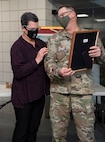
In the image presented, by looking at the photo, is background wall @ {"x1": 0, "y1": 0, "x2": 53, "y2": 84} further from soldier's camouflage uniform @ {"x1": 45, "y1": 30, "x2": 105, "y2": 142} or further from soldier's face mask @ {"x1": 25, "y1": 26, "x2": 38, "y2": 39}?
soldier's camouflage uniform @ {"x1": 45, "y1": 30, "x2": 105, "y2": 142}

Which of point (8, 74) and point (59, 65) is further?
point (8, 74)

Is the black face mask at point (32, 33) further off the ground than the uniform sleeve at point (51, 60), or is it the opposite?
the black face mask at point (32, 33)

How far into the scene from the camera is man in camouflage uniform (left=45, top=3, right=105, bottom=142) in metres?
1.92

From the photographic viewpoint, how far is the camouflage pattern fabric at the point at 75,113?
1.97 m

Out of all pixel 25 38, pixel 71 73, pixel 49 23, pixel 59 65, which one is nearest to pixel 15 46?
pixel 25 38

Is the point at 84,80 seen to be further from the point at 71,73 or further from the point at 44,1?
the point at 44,1

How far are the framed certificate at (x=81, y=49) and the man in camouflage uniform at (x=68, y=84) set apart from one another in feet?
0.16

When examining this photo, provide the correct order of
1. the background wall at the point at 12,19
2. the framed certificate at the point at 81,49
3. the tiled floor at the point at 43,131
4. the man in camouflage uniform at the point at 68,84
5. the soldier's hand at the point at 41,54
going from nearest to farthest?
the framed certificate at the point at 81,49
the man in camouflage uniform at the point at 68,84
the soldier's hand at the point at 41,54
the tiled floor at the point at 43,131
the background wall at the point at 12,19

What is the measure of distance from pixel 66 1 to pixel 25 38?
2.22m

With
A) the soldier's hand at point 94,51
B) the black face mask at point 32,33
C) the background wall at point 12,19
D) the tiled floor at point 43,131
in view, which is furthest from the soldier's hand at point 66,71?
the background wall at point 12,19

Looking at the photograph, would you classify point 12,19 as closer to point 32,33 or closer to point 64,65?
point 32,33

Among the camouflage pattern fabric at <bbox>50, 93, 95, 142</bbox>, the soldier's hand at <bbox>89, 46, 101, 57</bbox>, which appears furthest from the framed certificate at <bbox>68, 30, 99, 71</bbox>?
the camouflage pattern fabric at <bbox>50, 93, 95, 142</bbox>

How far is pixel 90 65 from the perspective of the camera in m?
1.94

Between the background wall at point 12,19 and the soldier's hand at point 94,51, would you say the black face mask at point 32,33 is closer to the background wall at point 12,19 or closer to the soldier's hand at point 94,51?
the soldier's hand at point 94,51
